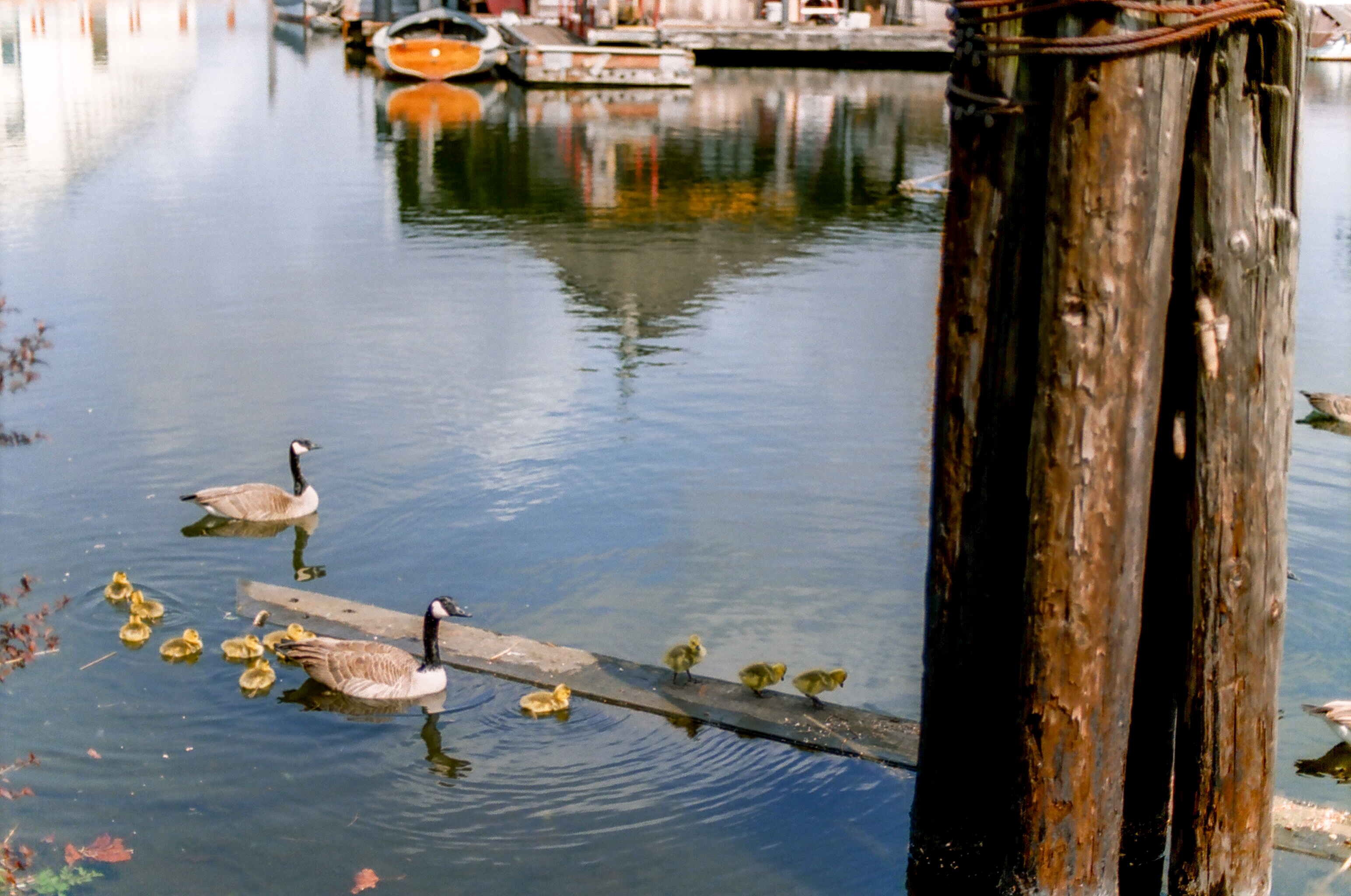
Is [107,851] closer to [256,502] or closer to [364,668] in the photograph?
[364,668]

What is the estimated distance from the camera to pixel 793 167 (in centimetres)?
3158

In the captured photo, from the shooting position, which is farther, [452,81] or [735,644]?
[452,81]

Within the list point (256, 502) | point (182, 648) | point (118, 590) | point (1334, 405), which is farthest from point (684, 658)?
point (1334, 405)

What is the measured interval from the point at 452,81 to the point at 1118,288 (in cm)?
4515

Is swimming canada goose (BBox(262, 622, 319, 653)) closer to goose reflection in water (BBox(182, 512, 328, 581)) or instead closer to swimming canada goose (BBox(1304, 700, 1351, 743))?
goose reflection in water (BBox(182, 512, 328, 581))

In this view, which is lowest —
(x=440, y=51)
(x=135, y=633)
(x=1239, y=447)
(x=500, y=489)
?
(x=135, y=633)

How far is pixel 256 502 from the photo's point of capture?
1139cm

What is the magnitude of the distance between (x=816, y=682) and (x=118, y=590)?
191 inches

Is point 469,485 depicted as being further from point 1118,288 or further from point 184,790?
point 1118,288

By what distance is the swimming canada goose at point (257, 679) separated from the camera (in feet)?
28.9

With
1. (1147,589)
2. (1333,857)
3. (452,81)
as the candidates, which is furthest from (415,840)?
(452,81)

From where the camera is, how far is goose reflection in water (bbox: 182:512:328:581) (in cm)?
1134

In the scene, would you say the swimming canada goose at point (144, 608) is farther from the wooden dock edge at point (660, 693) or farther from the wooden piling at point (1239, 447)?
the wooden piling at point (1239, 447)

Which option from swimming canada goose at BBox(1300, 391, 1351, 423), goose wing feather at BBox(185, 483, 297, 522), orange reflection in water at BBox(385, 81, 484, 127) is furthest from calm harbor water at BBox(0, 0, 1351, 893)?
orange reflection in water at BBox(385, 81, 484, 127)
